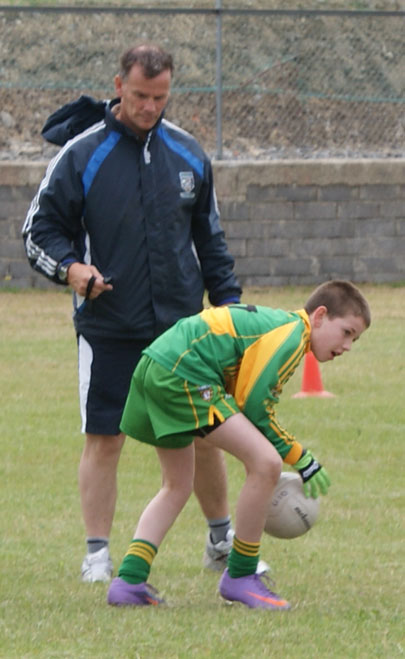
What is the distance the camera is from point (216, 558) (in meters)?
5.73

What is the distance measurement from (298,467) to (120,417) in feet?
2.69

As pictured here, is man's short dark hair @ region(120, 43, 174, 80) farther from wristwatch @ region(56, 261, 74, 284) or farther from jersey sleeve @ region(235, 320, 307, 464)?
jersey sleeve @ region(235, 320, 307, 464)

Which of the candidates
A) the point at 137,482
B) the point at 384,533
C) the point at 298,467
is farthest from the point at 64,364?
the point at 298,467

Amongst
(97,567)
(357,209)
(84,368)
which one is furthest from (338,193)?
(97,567)

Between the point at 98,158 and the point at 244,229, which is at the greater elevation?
the point at 98,158

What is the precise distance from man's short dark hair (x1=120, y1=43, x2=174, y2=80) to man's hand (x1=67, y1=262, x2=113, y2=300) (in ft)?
2.53

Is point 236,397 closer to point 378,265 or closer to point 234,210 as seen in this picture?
point 234,210

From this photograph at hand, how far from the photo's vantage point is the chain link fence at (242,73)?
16094 millimetres

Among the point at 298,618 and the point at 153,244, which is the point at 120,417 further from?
the point at 298,618

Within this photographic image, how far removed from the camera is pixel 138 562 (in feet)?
16.3


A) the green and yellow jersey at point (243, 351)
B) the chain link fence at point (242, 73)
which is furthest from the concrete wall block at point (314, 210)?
the green and yellow jersey at point (243, 351)

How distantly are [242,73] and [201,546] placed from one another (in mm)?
10867

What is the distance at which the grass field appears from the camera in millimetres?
4418

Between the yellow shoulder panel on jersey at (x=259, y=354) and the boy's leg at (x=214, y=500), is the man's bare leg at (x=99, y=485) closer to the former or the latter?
the boy's leg at (x=214, y=500)
